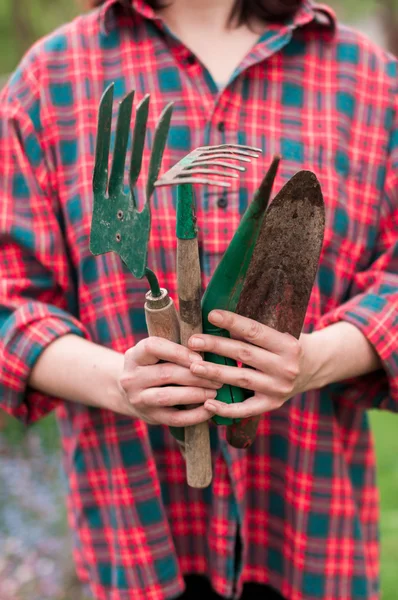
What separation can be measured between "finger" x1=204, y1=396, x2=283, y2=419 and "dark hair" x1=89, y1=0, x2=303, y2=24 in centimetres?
80

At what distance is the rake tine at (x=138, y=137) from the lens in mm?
908

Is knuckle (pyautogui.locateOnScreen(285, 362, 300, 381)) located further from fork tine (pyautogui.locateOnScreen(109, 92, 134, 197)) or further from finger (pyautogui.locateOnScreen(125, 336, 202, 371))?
fork tine (pyautogui.locateOnScreen(109, 92, 134, 197))

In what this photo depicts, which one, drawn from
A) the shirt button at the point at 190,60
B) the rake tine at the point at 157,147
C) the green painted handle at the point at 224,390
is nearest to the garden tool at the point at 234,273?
the green painted handle at the point at 224,390

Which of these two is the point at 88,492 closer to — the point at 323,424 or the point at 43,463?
the point at 323,424

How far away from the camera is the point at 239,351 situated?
1.04m

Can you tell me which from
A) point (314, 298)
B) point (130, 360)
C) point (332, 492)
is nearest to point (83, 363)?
point (130, 360)

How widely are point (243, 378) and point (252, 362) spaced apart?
3cm

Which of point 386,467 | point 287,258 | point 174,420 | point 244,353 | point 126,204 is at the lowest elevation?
point 386,467

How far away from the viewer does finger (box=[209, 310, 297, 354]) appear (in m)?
1.01

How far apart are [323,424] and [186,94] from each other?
Answer: 0.69 meters

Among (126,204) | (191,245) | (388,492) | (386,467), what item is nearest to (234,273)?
(191,245)

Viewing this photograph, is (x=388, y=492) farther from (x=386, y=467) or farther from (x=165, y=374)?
(x=165, y=374)

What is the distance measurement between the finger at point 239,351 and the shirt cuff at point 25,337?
0.35 meters

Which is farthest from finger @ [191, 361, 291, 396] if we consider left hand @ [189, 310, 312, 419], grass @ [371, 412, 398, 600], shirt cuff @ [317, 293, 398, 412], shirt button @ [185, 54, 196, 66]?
grass @ [371, 412, 398, 600]
